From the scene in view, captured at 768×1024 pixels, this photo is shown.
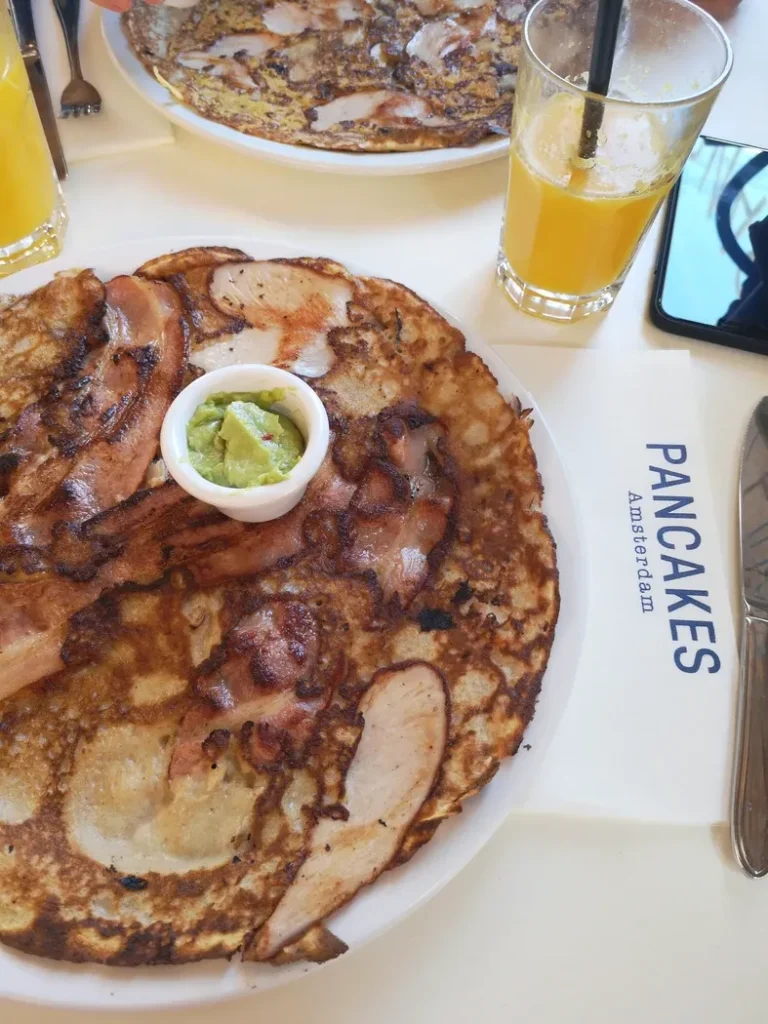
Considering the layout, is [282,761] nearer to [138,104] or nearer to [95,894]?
[95,894]

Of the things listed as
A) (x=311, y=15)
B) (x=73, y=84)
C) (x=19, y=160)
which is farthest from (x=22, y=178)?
(x=311, y=15)

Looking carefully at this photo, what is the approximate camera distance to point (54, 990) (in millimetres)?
1083

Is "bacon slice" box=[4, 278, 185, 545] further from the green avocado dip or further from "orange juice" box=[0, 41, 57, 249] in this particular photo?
"orange juice" box=[0, 41, 57, 249]

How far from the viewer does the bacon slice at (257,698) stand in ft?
4.29

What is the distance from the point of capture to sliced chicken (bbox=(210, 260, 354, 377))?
169 cm

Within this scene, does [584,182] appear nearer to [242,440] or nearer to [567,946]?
[242,440]

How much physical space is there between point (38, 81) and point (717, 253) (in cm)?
181

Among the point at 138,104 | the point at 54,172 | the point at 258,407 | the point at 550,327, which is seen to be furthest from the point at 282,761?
the point at 138,104

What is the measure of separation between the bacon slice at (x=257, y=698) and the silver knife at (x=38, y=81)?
1.51 metres

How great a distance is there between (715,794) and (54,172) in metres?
2.13

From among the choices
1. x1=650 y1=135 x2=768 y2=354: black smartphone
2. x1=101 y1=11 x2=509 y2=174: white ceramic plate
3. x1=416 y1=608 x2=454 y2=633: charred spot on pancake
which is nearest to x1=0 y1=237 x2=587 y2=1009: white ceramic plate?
x1=416 y1=608 x2=454 y2=633: charred spot on pancake

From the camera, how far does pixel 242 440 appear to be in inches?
56.9

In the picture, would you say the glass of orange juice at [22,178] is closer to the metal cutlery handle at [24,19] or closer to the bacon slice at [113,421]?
the bacon slice at [113,421]

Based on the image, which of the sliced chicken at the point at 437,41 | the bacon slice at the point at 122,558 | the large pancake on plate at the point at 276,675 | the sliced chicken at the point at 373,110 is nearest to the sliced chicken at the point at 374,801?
the large pancake on plate at the point at 276,675
